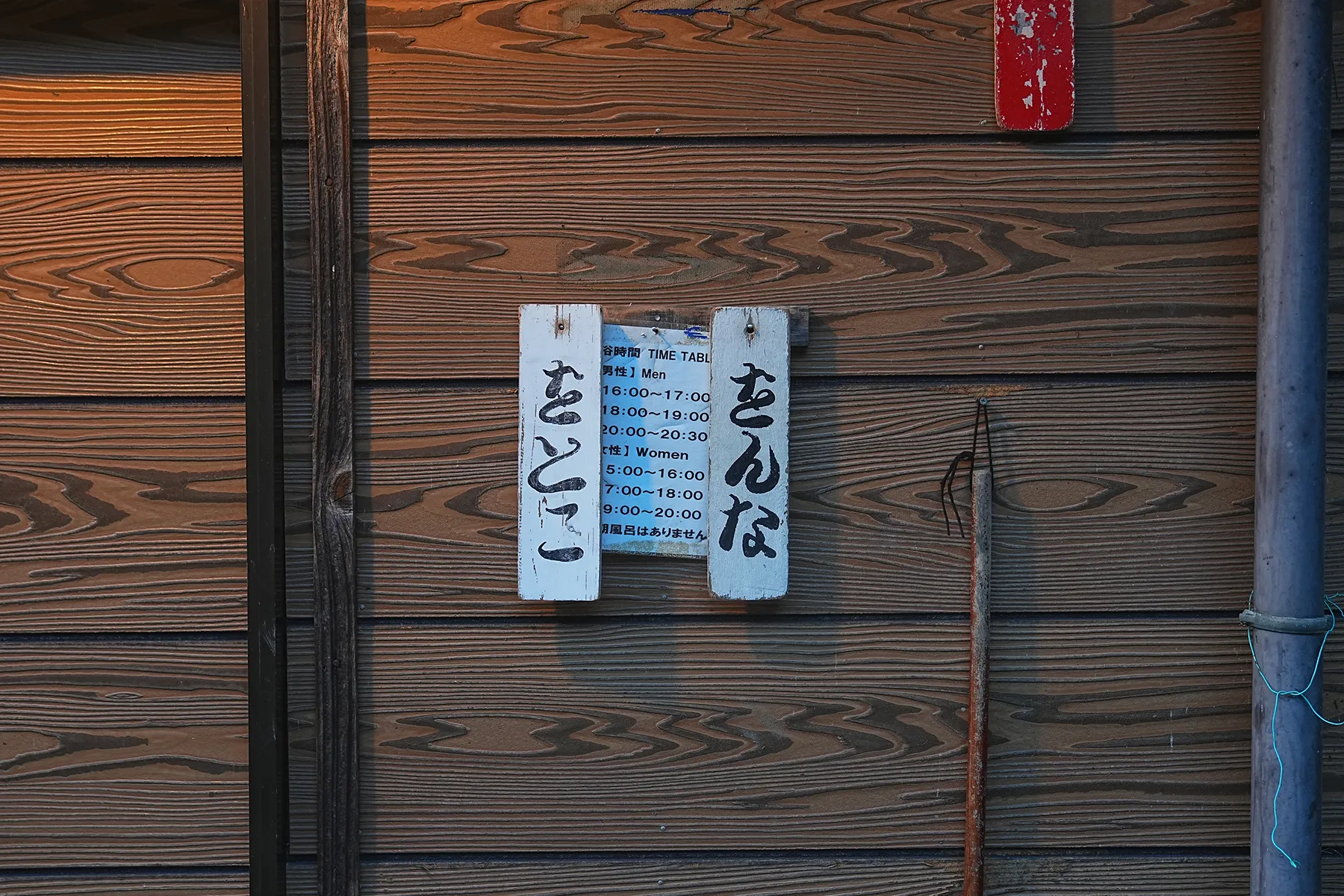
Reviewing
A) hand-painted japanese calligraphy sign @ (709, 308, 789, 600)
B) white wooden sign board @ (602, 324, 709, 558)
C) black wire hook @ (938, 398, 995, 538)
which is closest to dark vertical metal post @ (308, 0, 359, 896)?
white wooden sign board @ (602, 324, 709, 558)

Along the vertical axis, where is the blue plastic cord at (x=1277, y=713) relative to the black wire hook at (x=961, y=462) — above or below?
below

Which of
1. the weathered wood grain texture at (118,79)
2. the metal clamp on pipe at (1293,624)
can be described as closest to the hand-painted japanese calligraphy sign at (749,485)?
the metal clamp on pipe at (1293,624)

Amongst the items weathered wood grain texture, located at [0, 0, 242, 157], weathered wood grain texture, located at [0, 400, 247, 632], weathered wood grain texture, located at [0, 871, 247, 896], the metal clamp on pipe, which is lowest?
weathered wood grain texture, located at [0, 871, 247, 896]

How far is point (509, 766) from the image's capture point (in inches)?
40.4

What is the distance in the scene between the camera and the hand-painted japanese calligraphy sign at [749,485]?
99 centimetres

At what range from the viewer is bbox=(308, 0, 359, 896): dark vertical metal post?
3.25ft

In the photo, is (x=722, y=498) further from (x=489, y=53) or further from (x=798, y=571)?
(x=489, y=53)

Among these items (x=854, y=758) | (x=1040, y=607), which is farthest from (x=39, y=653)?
(x=1040, y=607)

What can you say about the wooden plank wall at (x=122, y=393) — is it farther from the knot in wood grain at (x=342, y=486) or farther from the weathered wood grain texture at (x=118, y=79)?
the knot in wood grain at (x=342, y=486)

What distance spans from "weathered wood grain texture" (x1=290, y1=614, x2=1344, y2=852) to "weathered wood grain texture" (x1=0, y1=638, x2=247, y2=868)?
93 mm

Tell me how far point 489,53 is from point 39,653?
0.88 m

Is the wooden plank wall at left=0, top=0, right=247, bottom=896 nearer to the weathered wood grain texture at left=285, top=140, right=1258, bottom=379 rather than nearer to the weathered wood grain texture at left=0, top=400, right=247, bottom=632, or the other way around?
the weathered wood grain texture at left=0, top=400, right=247, bottom=632

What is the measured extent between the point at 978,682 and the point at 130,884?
3.38ft

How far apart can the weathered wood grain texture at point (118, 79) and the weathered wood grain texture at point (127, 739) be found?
59cm
